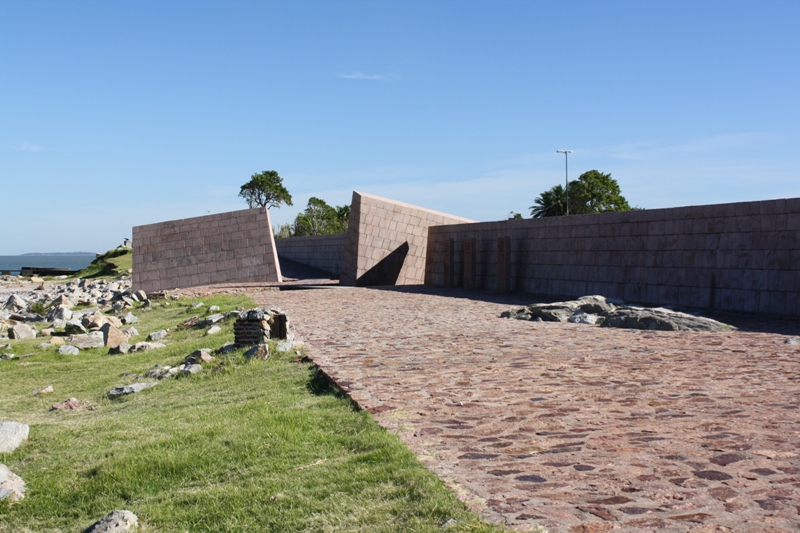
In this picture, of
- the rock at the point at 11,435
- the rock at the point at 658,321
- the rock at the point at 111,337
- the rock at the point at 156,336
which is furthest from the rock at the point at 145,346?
the rock at the point at 658,321

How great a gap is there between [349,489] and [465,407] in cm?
176

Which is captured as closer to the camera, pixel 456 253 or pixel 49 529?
pixel 49 529

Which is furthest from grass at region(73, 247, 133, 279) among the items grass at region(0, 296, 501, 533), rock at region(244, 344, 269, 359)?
grass at region(0, 296, 501, 533)

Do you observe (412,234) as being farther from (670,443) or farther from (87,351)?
(670,443)

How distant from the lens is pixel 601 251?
16297mm

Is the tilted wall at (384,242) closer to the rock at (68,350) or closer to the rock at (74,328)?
the rock at (74,328)

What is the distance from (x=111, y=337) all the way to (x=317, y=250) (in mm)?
21997

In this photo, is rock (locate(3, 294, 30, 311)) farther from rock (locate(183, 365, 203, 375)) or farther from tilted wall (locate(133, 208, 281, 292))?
rock (locate(183, 365, 203, 375))

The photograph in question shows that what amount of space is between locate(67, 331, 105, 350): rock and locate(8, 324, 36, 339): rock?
2979mm

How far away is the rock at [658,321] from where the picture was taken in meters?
10.4

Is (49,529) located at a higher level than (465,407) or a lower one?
lower

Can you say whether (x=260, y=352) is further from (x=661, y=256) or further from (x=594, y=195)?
(x=594, y=195)

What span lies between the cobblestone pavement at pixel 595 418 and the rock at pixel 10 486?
2525mm

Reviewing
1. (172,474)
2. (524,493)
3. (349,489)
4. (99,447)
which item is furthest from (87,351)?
(524,493)
